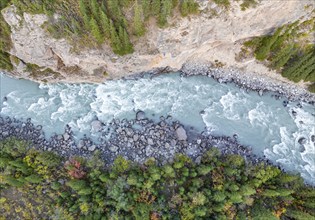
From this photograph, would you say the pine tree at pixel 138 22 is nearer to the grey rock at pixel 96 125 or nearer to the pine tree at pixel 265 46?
the grey rock at pixel 96 125

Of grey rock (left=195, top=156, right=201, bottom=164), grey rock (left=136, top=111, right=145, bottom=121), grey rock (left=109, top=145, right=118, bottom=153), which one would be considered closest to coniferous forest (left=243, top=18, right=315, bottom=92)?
grey rock (left=195, top=156, right=201, bottom=164)

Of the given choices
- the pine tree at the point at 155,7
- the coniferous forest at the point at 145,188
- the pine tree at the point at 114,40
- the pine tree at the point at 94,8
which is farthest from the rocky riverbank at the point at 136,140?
the pine tree at the point at 94,8

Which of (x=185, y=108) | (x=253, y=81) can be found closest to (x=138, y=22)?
(x=185, y=108)

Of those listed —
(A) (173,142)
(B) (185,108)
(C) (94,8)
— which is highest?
(C) (94,8)

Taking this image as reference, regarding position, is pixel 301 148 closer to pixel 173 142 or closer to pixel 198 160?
pixel 198 160

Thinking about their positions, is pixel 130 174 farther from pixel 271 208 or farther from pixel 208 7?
pixel 208 7
